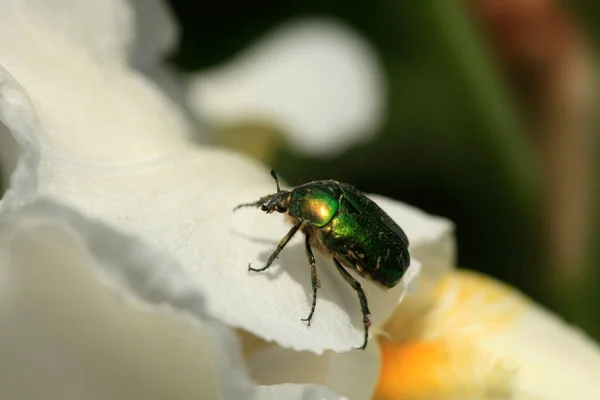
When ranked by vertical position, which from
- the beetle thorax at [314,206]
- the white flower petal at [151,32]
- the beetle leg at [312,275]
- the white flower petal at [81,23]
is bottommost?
the white flower petal at [151,32]

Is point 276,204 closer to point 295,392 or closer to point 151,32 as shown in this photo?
point 295,392

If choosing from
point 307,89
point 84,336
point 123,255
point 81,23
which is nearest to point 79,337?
point 84,336

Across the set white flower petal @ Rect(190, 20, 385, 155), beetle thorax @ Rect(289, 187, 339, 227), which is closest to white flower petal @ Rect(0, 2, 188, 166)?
beetle thorax @ Rect(289, 187, 339, 227)

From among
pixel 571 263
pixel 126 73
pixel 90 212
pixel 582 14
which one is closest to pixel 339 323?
pixel 90 212

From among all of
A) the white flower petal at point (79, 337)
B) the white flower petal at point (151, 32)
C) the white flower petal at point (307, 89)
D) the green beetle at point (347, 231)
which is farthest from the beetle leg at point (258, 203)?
the white flower petal at point (307, 89)

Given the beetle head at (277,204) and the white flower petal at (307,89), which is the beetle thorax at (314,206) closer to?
the beetle head at (277,204)

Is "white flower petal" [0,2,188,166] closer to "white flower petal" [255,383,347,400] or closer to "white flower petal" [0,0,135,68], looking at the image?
"white flower petal" [0,0,135,68]
